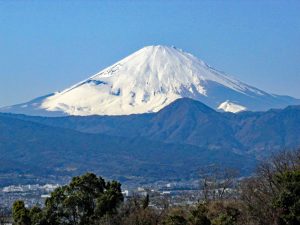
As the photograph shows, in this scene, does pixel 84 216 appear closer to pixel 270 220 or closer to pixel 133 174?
pixel 270 220

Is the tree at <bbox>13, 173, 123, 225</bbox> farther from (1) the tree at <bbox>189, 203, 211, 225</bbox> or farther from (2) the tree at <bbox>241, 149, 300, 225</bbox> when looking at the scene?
(2) the tree at <bbox>241, 149, 300, 225</bbox>

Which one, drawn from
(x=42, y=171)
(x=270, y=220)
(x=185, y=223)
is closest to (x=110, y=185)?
(x=185, y=223)

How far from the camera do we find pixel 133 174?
197000 millimetres

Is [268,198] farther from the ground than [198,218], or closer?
farther from the ground

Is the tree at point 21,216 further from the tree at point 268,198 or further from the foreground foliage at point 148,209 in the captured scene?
the tree at point 268,198

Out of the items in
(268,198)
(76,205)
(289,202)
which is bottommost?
(289,202)

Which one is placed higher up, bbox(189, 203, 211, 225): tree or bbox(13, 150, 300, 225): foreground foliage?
bbox(13, 150, 300, 225): foreground foliage

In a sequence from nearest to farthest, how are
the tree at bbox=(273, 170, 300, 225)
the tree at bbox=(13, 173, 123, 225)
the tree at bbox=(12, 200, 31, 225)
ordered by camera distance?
1. the tree at bbox=(273, 170, 300, 225)
2. the tree at bbox=(12, 200, 31, 225)
3. the tree at bbox=(13, 173, 123, 225)

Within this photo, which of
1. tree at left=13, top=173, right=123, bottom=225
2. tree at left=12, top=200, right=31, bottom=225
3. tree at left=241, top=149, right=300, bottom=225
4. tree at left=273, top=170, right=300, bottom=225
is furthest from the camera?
tree at left=13, top=173, right=123, bottom=225

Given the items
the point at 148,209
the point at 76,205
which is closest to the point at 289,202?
the point at 148,209

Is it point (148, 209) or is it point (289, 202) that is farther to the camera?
point (148, 209)

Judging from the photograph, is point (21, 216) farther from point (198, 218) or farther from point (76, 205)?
point (198, 218)

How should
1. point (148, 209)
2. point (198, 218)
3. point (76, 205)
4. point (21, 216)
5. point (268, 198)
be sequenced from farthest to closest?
point (148, 209) < point (76, 205) < point (21, 216) < point (268, 198) < point (198, 218)

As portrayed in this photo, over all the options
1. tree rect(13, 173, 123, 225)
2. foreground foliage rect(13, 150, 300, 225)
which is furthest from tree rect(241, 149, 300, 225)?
tree rect(13, 173, 123, 225)
